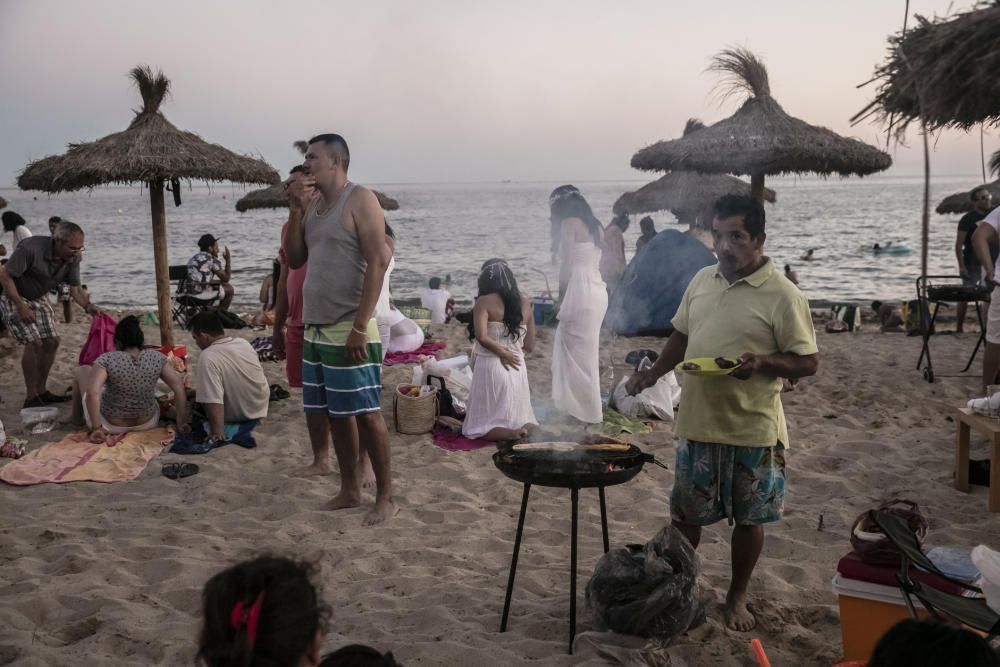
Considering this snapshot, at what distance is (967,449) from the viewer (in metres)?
5.07

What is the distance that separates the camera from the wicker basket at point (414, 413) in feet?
21.7

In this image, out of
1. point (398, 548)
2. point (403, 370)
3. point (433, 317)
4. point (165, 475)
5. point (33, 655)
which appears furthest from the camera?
point (433, 317)

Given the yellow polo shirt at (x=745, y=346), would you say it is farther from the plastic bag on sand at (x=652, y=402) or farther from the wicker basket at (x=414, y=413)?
the plastic bag on sand at (x=652, y=402)

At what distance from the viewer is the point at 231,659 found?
178cm

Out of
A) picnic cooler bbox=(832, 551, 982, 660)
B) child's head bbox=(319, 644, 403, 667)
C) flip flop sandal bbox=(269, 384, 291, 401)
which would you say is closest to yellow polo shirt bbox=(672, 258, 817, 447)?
picnic cooler bbox=(832, 551, 982, 660)

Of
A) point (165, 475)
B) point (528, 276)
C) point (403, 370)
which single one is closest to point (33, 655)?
point (165, 475)

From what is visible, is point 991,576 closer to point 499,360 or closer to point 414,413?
point 499,360

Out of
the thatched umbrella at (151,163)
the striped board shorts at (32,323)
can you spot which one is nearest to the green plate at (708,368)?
the striped board shorts at (32,323)

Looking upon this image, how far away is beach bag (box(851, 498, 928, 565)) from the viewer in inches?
117

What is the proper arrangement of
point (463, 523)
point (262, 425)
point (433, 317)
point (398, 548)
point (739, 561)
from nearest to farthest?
point (739, 561)
point (398, 548)
point (463, 523)
point (262, 425)
point (433, 317)

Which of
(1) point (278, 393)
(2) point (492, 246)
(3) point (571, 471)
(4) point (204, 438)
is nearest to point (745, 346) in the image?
(3) point (571, 471)

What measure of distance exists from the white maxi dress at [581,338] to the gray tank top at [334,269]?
2.47 m

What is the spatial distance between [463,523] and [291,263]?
73.1 inches

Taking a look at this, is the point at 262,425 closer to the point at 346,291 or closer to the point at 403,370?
the point at 403,370
